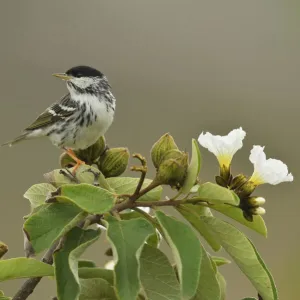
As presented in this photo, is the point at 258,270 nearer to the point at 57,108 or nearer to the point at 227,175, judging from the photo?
the point at 227,175

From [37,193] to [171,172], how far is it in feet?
0.88

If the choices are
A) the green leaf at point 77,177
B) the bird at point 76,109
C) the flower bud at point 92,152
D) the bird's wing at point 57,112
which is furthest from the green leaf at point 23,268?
the bird's wing at point 57,112

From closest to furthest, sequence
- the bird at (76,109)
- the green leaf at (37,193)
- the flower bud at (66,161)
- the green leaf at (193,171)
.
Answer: the green leaf at (193,171) < the green leaf at (37,193) < the flower bud at (66,161) < the bird at (76,109)

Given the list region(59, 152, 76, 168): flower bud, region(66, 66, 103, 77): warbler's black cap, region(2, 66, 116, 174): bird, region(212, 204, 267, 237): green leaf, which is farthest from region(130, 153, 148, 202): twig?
region(66, 66, 103, 77): warbler's black cap

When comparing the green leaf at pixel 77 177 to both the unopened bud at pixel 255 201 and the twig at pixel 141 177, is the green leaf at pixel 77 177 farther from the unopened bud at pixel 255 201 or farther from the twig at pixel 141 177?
the unopened bud at pixel 255 201

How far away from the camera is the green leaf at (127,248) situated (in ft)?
4.45

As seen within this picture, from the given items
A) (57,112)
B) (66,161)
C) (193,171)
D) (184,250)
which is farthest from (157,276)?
(57,112)

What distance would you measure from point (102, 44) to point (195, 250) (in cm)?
1163

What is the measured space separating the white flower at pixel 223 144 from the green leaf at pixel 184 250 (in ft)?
0.64

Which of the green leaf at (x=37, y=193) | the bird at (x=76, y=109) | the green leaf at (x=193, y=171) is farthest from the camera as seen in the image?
the bird at (x=76, y=109)

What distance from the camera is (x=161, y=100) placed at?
11.7 metres

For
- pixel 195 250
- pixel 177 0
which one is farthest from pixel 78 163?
pixel 177 0

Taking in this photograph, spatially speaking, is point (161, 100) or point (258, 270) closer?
point (258, 270)

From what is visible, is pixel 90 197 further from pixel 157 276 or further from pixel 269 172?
pixel 269 172
